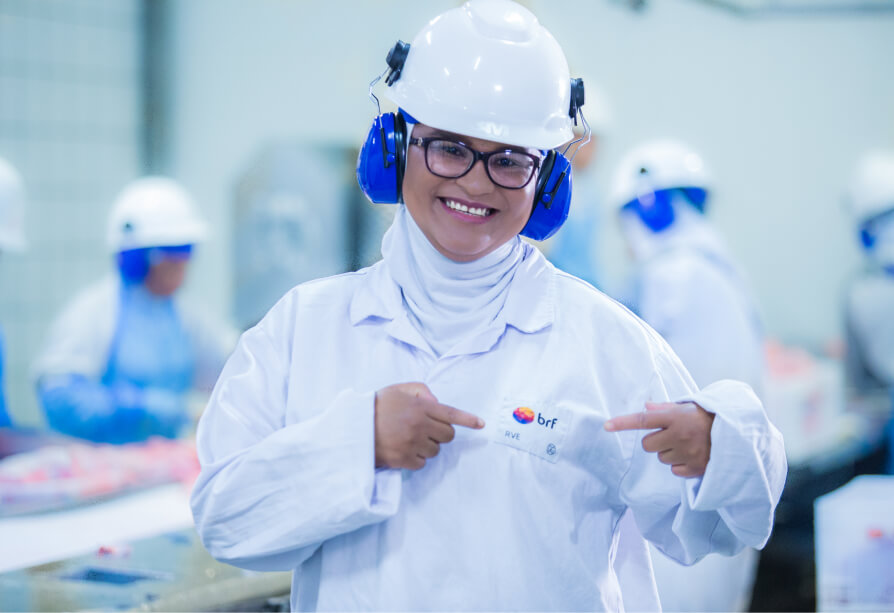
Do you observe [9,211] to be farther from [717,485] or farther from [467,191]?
[717,485]

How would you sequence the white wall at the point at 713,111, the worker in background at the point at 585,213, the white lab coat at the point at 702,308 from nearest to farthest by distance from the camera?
1. the white lab coat at the point at 702,308
2. the worker in background at the point at 585,213
3. the white wall at the point at 713,111

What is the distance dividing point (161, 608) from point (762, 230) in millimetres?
4282

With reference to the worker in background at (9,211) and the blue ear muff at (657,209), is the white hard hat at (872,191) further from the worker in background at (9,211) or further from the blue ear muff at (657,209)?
the worker in background at (9,211)

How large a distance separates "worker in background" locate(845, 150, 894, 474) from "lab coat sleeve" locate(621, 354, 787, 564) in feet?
8.39

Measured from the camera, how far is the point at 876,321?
3.50 meters

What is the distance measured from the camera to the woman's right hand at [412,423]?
1.12m

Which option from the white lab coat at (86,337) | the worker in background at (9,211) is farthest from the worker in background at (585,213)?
the worker in background at (9,211)

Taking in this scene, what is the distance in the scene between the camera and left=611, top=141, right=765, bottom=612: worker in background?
274 centimetres

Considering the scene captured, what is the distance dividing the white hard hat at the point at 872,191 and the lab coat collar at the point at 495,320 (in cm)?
272

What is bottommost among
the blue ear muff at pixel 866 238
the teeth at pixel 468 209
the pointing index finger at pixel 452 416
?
the blue ear muff at pixel 866 238

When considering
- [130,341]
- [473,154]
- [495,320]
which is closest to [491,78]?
[473,154]

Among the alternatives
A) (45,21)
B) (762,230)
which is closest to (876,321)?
(762,230)

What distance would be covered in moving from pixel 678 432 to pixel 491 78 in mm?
525

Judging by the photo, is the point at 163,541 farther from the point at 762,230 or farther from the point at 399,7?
the point at 762,230
